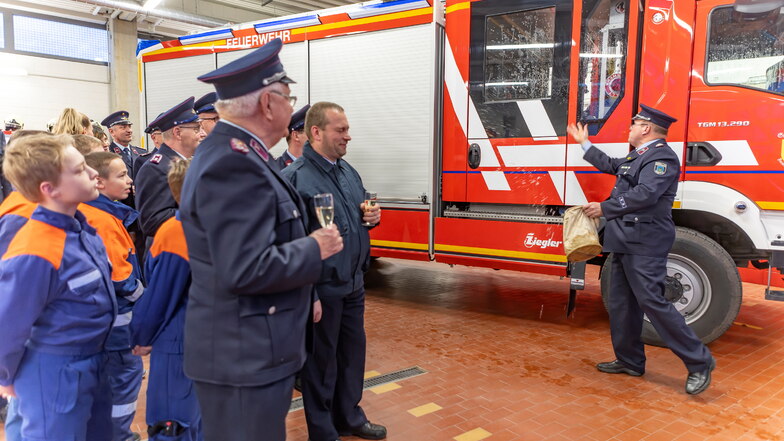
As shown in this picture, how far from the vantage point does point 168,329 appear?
6.93 feet

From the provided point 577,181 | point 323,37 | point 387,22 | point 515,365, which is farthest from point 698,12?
point 323,37

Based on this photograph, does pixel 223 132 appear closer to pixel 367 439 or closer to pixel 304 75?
pixel 367 439

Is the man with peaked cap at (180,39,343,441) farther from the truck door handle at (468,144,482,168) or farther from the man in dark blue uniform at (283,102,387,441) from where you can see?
the truck door handle at (468,144,482,168)

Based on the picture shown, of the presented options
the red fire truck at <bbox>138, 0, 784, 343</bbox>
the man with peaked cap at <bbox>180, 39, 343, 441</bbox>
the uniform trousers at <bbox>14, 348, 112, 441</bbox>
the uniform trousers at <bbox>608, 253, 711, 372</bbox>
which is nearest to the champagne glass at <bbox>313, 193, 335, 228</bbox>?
the man with peaked cap at <bbox>180, 39, 343, 441</bbox>

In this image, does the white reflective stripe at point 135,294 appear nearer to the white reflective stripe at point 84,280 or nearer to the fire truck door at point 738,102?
the white reflective stripe at point 84,280

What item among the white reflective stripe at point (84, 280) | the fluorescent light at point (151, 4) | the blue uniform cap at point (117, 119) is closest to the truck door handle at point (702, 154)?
the white reflective stripe at point (84, 280)

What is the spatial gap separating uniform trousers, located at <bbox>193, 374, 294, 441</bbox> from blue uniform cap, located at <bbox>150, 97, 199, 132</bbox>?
207 centimetres

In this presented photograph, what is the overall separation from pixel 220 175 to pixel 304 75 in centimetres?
469

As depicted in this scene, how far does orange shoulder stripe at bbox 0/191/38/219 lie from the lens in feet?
6.42

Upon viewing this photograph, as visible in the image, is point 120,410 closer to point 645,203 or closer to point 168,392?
point 168,392

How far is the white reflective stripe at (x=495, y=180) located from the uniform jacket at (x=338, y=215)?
2317 millimetres

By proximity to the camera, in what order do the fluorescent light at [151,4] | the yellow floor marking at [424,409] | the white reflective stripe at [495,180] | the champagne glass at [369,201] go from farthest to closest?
1. the fluorescent light at [151,4]
2. the white reflective stripe at [495,180]
3. the yellow floor marking at [424,409]
4. the champagne glass at [369,201]

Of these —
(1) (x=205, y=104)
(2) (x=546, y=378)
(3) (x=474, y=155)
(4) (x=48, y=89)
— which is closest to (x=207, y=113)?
(1) (x=205, y=104)

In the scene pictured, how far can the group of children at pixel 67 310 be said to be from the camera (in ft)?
5.76
